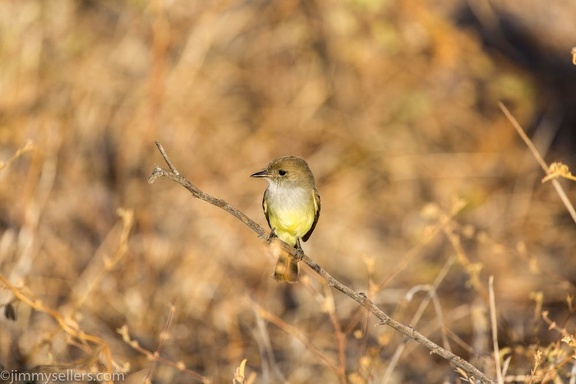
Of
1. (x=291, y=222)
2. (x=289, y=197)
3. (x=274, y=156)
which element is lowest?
(x=291, y=222)

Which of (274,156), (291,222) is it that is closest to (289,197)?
(291,222)

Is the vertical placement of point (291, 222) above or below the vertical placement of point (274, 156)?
below

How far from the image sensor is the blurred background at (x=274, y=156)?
5926 mm

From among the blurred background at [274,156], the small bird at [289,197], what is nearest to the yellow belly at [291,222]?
the small bird at [289,197]

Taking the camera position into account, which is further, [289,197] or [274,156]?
[274,156]

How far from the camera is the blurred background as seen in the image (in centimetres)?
593

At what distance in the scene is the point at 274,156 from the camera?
754 centimetres

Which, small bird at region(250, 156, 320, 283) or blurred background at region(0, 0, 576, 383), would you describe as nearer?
small bird at region(250, 156, 320, 283)

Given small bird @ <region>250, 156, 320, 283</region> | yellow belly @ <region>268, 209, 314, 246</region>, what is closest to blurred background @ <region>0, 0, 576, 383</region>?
yellow belly @ <region>268, 209, 314, 246</region>

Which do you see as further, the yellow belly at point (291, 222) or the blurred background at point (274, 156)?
the blurred background at point (274, 156)

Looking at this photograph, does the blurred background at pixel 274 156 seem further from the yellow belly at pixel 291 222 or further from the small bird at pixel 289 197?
the small bird at pixel 289 197

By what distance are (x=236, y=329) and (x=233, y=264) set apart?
74 cm

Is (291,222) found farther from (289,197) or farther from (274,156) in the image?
(274,156)

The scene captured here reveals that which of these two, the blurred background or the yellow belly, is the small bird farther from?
the blurred background
